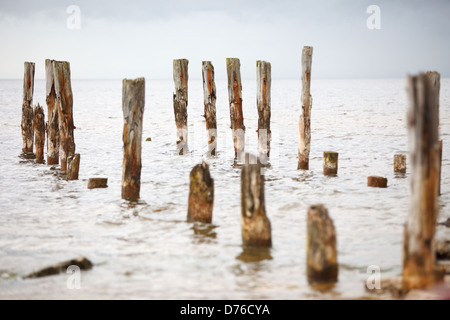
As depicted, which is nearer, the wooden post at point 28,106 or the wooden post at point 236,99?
the wooden post at point 236,99

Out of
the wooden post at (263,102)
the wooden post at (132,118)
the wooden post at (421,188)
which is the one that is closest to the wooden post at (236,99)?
the wooden post at (263,102)

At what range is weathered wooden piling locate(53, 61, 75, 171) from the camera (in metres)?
11.0

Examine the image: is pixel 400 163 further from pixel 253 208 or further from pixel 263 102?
pixel 253 208

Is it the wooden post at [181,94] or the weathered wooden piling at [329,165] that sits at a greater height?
the wooden post at [181,94]

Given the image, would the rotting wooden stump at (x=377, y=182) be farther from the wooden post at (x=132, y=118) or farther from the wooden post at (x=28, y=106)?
the wooden post at (x=28, y=106)

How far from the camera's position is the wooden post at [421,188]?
4125mm

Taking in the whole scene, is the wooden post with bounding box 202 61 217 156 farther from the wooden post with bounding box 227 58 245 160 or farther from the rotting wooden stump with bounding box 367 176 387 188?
the rotting wooden stump with bounding box 367 176 387 188

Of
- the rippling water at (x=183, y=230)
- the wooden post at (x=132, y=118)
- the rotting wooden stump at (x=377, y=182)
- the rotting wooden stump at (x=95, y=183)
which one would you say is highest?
the wooden post at (x=132, y=118)

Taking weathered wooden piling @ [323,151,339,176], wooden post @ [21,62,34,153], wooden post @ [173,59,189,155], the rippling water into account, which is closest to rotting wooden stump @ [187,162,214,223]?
the rippling water

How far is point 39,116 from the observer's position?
13.2m

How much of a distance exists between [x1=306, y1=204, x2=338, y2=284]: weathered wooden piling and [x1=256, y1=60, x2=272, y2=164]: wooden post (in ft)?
22.6

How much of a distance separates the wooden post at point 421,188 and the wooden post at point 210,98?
31.5ft

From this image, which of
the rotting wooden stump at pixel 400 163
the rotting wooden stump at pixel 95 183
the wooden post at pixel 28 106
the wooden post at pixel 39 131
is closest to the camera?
the rotting wooden stump at pixel 95 183
